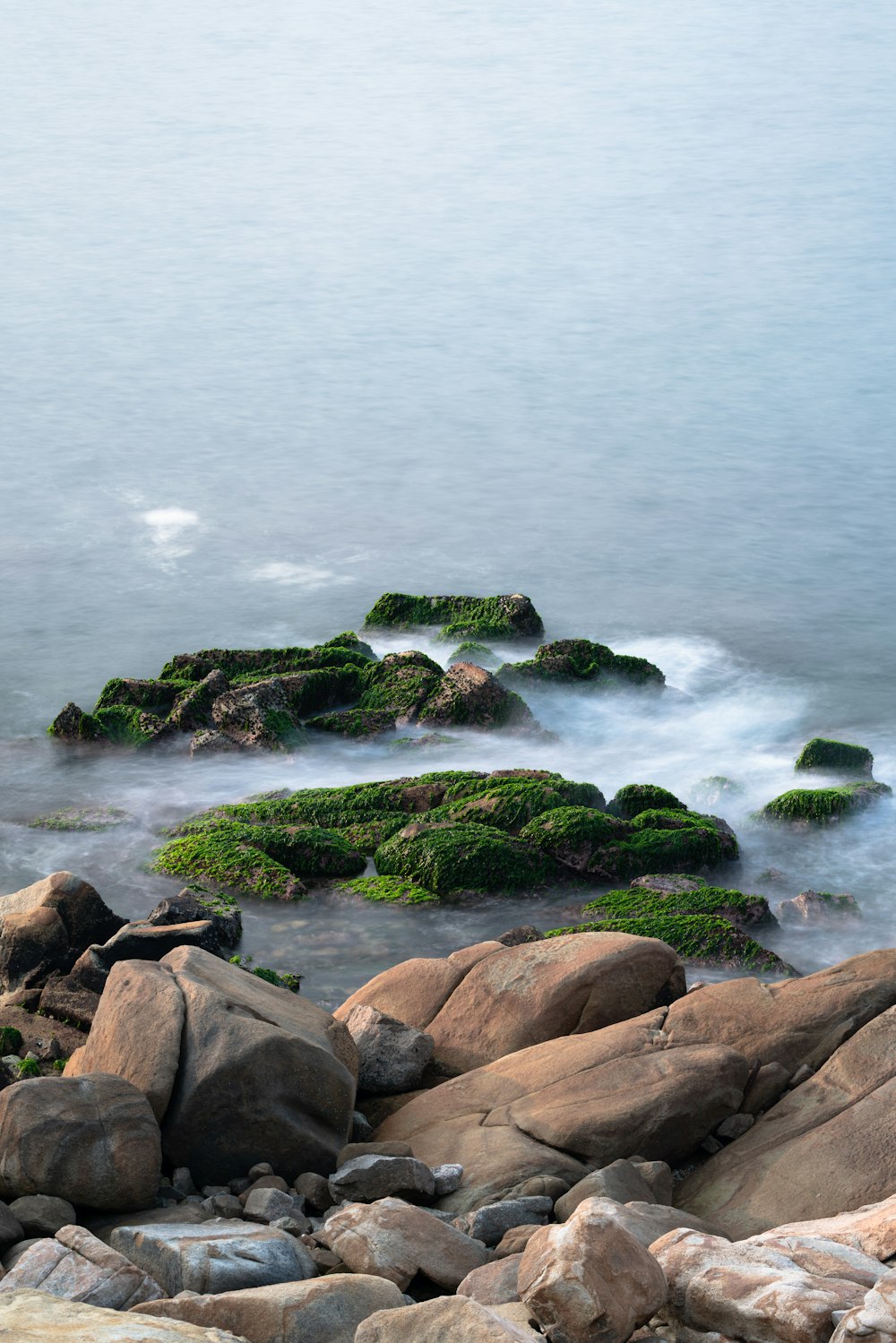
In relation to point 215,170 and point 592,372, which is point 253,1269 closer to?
point 592,372

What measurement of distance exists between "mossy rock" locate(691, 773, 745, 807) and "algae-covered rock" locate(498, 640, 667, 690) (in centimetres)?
293

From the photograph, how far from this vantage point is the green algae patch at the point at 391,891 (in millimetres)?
14219

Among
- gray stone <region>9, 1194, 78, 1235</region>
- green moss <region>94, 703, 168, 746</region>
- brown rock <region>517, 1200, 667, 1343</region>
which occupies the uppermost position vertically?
green moss <region>94, 703, 168, 746</region>

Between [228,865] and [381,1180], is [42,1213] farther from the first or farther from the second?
[228,865]

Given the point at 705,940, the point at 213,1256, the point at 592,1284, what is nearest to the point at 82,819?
the point at 705,940

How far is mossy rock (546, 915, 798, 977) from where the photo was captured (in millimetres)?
12773

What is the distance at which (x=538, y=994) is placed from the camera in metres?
10.1

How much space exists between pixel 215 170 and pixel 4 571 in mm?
42855

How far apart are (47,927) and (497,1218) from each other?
5408 mm

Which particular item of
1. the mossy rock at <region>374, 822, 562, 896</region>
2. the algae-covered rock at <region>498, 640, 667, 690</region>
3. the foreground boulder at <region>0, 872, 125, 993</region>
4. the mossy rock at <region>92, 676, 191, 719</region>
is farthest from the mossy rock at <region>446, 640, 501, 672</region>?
the foreground boulder at <region>0, 872, 125, 993</region>

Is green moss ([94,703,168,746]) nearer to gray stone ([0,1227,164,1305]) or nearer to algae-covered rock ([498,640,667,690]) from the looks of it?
algae-covered rock ([498,640,667,690])

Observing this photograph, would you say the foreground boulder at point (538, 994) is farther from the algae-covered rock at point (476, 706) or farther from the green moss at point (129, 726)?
the green moss at point (129, 726)

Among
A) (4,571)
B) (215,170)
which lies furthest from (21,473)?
(215,170)

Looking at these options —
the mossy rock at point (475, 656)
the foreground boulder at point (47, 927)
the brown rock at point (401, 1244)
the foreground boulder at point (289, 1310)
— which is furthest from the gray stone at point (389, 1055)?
the mossy rock at point (475, 656)
